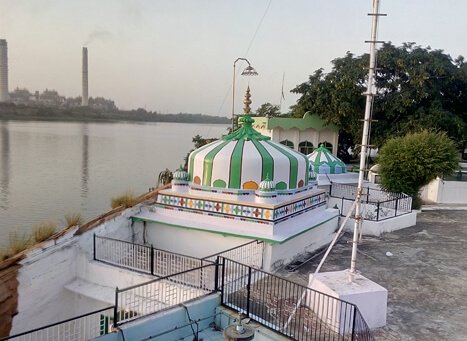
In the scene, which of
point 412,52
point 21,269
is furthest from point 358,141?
point 21,269

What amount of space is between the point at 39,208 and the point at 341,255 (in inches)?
758

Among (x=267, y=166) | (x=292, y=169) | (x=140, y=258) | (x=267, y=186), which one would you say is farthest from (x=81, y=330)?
(x=292, y=169)

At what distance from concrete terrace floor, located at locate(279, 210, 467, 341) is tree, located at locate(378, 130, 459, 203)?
329 cm

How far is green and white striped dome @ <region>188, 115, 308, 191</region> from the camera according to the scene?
38.3 feet

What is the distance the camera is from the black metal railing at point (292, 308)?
22.7ft

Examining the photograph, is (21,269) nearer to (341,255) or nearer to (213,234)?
(213,234)

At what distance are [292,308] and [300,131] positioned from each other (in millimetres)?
27793

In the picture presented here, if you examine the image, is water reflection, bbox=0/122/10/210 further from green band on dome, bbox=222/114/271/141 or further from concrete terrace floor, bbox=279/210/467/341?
concrete terrace floor, bbox=279/210/467/341

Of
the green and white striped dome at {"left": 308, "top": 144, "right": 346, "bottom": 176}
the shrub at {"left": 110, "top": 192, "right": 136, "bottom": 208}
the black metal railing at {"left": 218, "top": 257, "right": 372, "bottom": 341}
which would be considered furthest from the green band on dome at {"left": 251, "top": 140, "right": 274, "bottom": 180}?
the green and white striped dome at {"left": 308, "top": 144, "right": 346, "bottom": 176}

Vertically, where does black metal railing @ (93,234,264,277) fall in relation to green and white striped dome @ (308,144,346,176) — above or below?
below

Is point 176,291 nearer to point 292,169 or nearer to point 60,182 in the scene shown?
point 292,169

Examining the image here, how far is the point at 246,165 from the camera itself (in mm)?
11672

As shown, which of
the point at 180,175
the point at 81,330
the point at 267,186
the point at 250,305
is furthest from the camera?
the point at 180,175

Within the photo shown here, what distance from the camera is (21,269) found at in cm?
877
